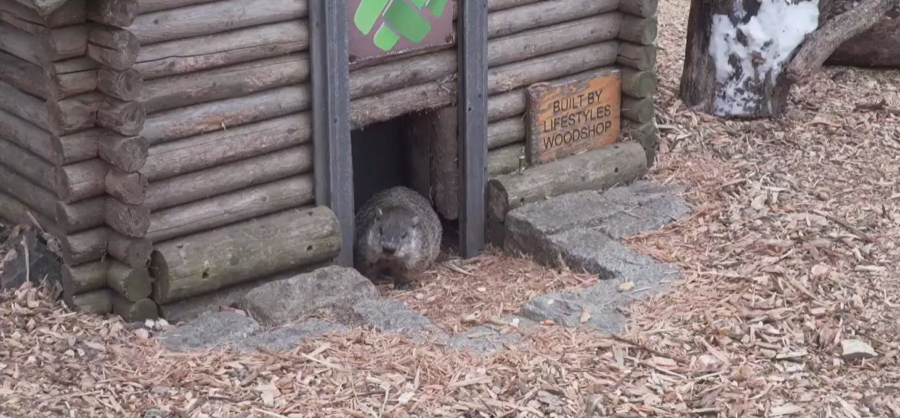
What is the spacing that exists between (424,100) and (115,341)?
8.72 feet

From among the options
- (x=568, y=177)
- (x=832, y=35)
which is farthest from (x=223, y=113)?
(x=832, y=35)

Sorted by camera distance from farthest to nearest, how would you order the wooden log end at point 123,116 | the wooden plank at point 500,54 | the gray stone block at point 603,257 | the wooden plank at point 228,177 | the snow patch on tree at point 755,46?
the snow patch on tree at point 755,46 → the wooden plank at point 500,54 → the gray stone block at point 603,257 → the wooden plank at point 228,177 → the wooden log end at point 123,116

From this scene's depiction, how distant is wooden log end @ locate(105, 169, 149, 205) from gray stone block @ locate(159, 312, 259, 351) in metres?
0.75

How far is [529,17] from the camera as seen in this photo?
8.53m

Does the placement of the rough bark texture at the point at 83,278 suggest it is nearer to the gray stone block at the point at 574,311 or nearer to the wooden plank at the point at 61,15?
the wooden plank at the point at 61,15

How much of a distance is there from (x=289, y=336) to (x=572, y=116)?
3.16m

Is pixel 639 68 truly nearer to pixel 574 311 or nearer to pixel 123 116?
pixel 574 311

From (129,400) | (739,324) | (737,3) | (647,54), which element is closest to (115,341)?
(129,400)

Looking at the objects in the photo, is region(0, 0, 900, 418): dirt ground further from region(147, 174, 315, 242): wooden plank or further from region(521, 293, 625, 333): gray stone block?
region(147, 174, 315, 242): wooden plank

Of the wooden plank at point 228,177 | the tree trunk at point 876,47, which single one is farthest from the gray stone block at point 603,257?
the tree trunk at point 876,47

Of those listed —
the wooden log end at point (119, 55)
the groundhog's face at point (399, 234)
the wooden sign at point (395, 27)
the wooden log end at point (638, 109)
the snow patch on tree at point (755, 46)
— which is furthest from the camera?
the snow patch on tree at point (755, 46)

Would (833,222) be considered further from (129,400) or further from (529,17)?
(129,400)

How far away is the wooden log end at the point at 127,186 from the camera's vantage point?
6.61 m

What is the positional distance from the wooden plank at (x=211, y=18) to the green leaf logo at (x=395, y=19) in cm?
42
